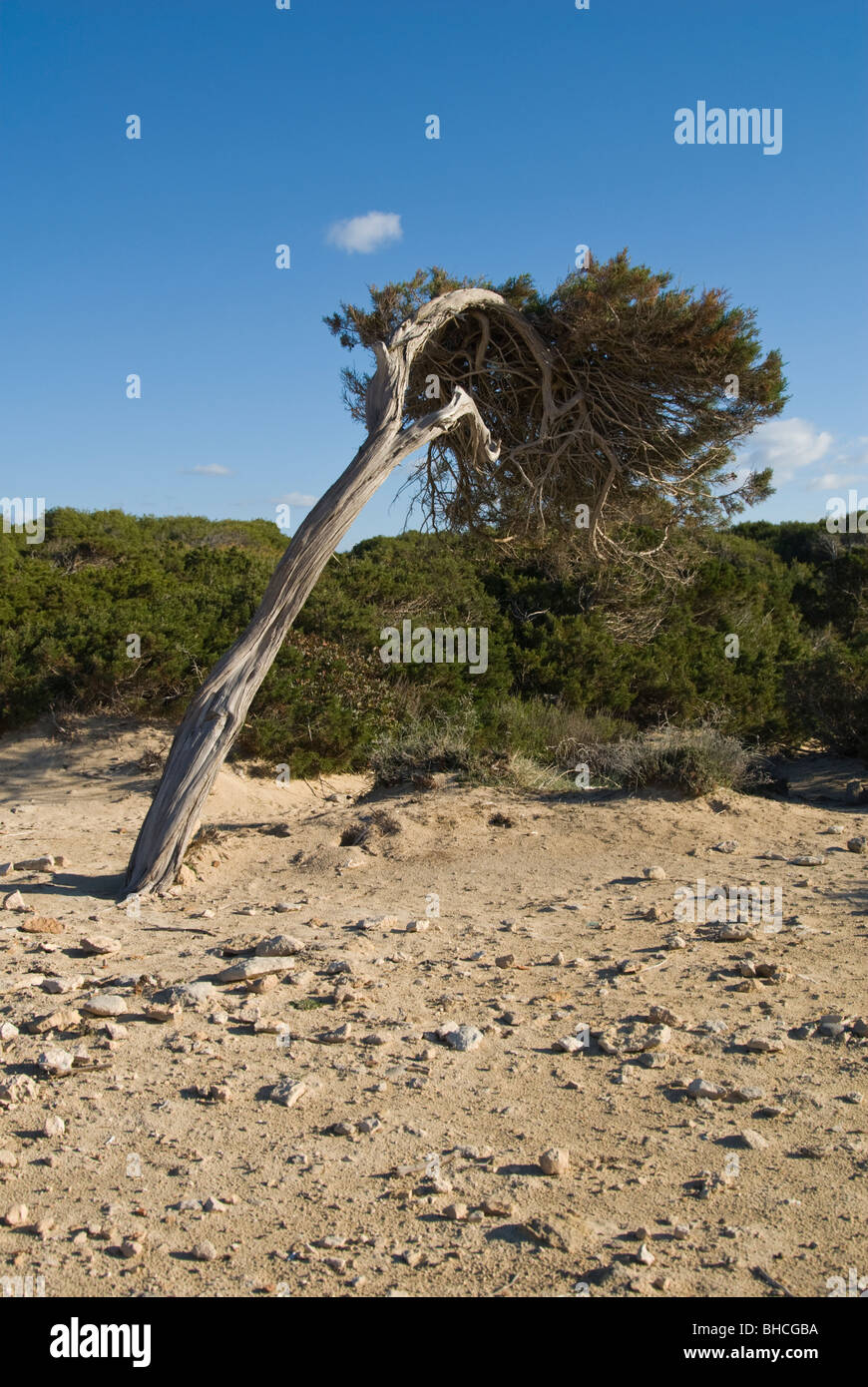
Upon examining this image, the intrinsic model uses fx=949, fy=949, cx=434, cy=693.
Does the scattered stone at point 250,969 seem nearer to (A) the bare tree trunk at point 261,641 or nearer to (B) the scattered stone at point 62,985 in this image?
(B) the scattered stone at point 62,985

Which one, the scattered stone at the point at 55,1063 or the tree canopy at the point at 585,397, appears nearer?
the scattered stone at the point at 55,1063

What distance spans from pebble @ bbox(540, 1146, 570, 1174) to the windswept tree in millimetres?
4300

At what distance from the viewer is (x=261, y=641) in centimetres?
714

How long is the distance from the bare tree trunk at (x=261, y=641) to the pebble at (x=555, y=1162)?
4.23m

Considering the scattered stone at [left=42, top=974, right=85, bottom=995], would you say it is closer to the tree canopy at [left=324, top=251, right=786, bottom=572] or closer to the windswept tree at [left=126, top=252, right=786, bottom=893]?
the windswept tree at [left=126, top=252, right=786, bottom=893]

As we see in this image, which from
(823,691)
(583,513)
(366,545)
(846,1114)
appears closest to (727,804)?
(583,513)

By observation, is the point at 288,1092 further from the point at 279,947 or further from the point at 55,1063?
the point at 279,947

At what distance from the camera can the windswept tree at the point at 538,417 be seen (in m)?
7.12

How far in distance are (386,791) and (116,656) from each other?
4212 millimetres

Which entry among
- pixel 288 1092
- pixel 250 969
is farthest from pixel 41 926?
pixel 288 1092

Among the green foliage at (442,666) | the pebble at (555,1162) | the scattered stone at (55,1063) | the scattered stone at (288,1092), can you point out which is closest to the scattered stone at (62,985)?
the scattered stone at (55,1063)

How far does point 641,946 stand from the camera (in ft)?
18.2

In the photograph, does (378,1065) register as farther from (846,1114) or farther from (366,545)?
(366,545)

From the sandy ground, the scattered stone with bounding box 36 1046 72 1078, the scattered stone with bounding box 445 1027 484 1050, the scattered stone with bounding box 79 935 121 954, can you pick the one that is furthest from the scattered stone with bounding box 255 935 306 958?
the scattered stone with bounding box 36 1046 72 1078
